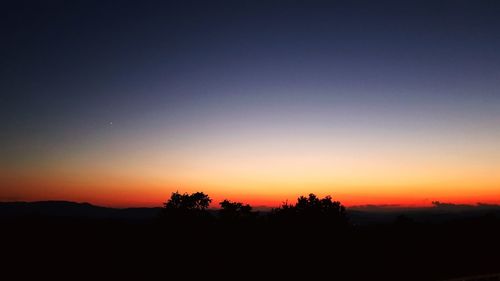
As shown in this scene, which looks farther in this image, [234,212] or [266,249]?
[234,212]

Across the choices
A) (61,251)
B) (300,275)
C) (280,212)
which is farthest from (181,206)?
(300,275)

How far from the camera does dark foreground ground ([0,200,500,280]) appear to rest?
23.3 m

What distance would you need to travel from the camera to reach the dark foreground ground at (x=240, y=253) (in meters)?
23.3

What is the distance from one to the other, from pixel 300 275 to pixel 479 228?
23.7 meters

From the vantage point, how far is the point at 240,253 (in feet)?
87.6

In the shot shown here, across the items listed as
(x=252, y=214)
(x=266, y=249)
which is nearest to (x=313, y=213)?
(x=252, y=214)

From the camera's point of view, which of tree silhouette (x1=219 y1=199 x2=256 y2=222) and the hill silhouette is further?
tree silhouette (x1=219 y1=199 x2=256 y2=222)

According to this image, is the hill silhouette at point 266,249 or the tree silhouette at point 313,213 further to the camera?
the tree silhouette at point 313,213

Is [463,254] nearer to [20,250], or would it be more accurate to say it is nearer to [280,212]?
[280,212]

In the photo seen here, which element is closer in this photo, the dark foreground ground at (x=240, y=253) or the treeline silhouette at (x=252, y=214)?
the dark foreground ground at (x=240, y=253)

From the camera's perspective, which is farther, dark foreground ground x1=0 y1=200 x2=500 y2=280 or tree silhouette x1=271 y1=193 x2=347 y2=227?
tree silhouette x1=271 y1=193 x2=347 y2=227

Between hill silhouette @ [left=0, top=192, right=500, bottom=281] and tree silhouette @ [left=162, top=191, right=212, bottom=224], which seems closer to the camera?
hill silhouette @ [left=0, top=192, right=500, bottom=281]

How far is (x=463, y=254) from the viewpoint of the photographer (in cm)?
2975

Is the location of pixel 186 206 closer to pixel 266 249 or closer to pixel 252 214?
pixel 252 214
